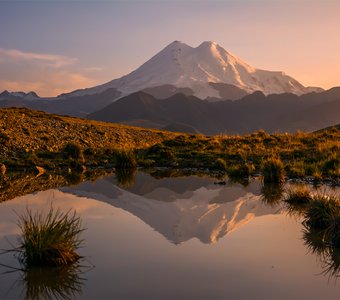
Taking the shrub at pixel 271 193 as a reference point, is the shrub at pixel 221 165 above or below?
above

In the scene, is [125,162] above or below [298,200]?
above

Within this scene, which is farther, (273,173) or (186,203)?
(273,173)

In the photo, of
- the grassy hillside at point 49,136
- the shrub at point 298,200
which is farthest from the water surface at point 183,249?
the grassy hillside at point 49,136

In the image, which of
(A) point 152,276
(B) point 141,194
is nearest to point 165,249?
(A) point 152,276

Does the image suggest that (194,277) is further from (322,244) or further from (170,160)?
(170,160)

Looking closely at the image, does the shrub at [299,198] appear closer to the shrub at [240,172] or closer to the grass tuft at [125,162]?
the shrub at [240,172]

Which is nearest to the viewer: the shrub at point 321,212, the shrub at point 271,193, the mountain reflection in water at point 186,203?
the shrub at point 321,212

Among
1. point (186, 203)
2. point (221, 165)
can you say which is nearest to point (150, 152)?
point (221, 165)

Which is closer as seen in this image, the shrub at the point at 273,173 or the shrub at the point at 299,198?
the shrub at the point at 299,198

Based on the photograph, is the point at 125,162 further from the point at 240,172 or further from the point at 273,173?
the point at 273,173

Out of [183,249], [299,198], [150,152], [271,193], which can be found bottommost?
[183,249]

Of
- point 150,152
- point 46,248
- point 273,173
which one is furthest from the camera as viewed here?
point 150,152

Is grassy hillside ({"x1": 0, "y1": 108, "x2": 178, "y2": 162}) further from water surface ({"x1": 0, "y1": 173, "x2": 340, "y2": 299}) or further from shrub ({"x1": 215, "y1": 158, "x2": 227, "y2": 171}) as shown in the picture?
water surface ({"x1": 0, "y1": 173, "x2": 340, "y2": 299})

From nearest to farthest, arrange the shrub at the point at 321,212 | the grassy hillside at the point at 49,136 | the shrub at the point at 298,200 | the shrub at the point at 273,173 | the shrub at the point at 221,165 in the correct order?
the shrub at the point at 321,212
the shrub at the point at 298,200
the shrub at the point at 273,173
the shrub at the point at 221,165
the grassy hillside at the point at 49,136
